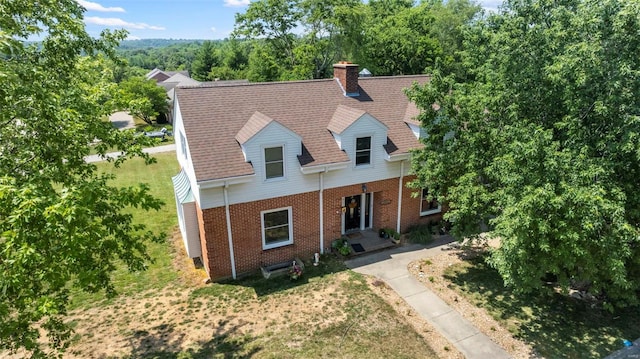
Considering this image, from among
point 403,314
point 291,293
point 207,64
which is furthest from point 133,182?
point 207,64

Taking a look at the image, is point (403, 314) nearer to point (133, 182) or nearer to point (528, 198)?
point (528, 198)

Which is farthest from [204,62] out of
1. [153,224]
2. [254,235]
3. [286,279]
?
[286,279]

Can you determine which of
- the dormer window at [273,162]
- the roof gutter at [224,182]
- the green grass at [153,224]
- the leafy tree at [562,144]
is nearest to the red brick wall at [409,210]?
the leafy tree at [562,144]

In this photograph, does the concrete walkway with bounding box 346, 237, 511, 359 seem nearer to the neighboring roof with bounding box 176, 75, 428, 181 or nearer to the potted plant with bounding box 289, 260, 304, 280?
the potted plant with bounding box 289, 260, 304, 280

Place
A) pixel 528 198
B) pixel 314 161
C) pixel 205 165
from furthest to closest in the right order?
pixel 314 161
pixel 205 165
pixel 528 198

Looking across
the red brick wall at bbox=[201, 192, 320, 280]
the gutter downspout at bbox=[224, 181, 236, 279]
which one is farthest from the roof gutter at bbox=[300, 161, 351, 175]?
the gutter downspout at bbox=[224, 181, 236, 279]

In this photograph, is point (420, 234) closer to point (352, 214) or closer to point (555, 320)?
point (352, 214)
